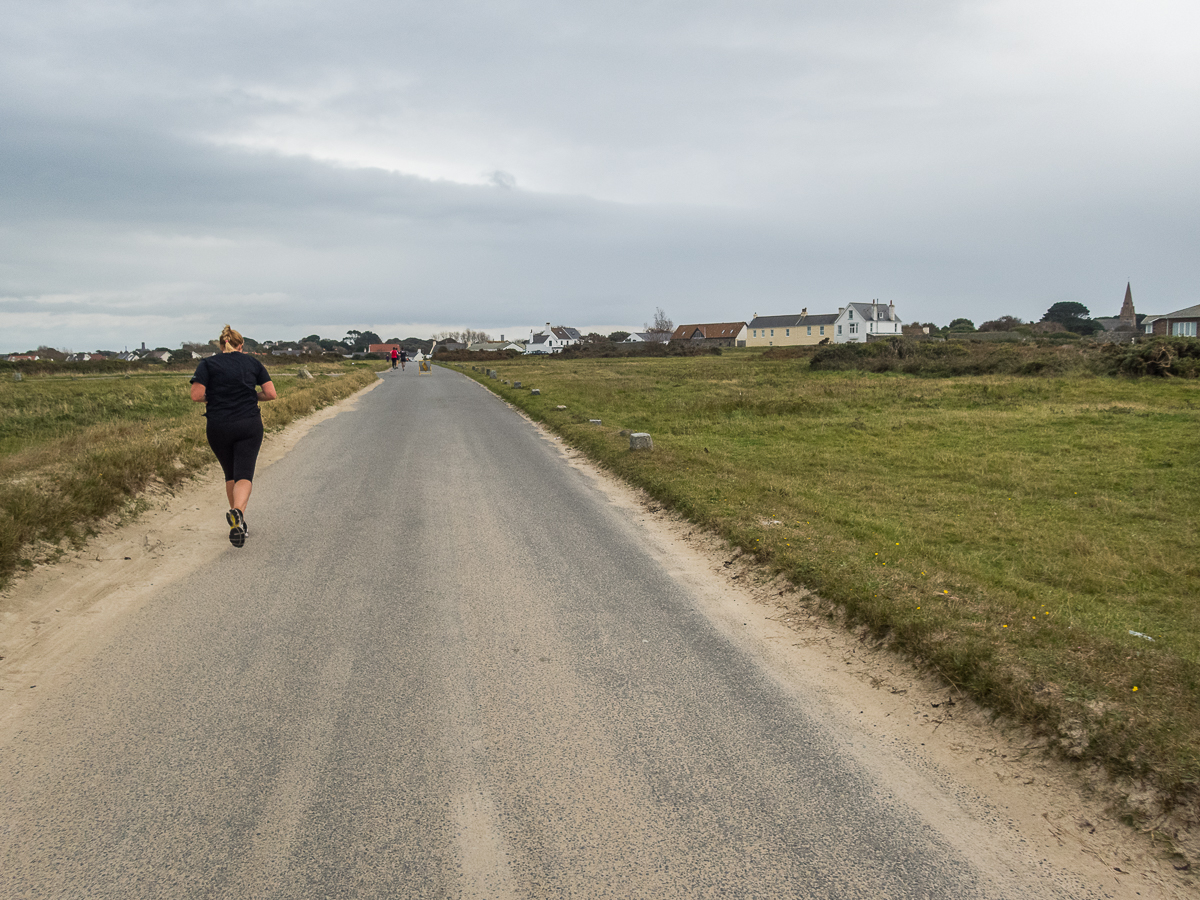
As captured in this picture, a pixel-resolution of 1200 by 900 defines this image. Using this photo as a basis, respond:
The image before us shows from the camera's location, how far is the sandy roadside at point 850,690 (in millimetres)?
2895

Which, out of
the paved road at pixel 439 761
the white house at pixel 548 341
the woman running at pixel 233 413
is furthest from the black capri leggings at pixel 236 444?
the white house at pixel 548 341

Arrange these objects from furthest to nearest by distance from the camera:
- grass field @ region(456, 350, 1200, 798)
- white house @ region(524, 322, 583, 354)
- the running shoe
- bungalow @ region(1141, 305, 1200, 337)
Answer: white house @ region(524, 322, 583, 354)
bungalow @ region(1141, 305, 1200, 337)
the running shoe
grass field @ region(456, 350, 1200, 798)

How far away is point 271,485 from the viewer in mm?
10148

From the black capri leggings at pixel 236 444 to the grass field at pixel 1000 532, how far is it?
471cm

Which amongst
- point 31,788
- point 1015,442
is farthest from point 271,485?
point 1015,442

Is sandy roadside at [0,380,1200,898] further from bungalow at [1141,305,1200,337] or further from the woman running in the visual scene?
bungalow at [1141,305,1200,337]

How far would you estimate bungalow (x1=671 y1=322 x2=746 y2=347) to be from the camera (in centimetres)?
11331

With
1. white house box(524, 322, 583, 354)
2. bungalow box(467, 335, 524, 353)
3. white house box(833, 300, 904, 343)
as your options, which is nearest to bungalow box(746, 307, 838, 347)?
white house box(833, 300, 904, 343)

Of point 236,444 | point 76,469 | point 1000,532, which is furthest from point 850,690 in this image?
point 76,469

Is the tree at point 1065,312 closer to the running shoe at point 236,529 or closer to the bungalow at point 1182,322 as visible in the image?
the bungalow at point 1182,322

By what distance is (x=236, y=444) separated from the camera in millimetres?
7137

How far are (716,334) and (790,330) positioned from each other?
16.1 meters

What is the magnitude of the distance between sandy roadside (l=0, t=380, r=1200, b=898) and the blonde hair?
1993 millimetres

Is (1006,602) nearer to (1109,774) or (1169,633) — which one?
(1169,633)
